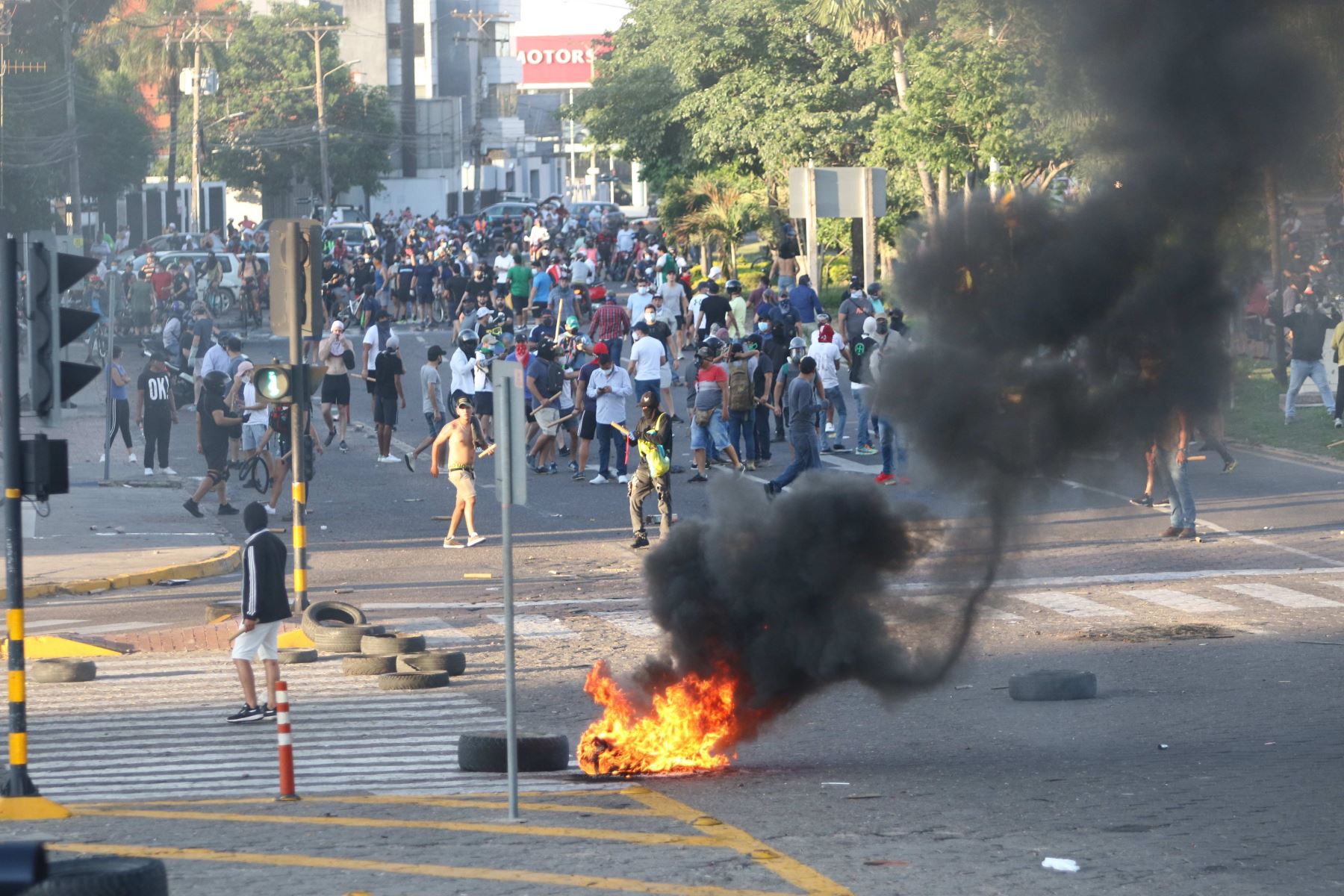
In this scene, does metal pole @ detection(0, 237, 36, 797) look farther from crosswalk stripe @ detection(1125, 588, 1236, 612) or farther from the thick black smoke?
crosswalk stripe @ detection(1125, 588, 1236, 612)

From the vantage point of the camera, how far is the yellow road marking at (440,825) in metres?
8.35

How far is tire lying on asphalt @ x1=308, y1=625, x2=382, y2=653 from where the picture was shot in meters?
14.0

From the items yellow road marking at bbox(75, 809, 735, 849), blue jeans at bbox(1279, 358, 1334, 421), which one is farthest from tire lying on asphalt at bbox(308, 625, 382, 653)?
blue jeans at bbox(1279, 358, 1334, 421)

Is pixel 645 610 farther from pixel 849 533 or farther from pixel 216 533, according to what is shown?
pixel 216 533

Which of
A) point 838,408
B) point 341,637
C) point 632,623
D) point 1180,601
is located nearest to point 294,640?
point 341,637

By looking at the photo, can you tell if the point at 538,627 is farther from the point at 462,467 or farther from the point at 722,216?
the point at 722,216

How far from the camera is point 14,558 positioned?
9.52 metres

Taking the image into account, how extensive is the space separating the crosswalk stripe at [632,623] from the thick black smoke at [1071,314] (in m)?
3.73

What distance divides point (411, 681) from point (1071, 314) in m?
5.48

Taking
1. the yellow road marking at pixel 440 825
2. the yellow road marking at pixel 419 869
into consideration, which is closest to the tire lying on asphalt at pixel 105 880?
the yellow road marking at pixel 419 869

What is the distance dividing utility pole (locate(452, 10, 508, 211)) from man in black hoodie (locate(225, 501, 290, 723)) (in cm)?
8740

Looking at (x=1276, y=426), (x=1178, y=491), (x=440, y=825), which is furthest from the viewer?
(x=1276, y=426)

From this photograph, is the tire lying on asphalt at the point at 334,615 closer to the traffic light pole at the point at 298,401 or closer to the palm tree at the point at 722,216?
the traffic light pole at the point at 298,401

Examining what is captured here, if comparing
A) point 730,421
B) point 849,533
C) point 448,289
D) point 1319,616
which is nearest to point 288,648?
point 849,533
